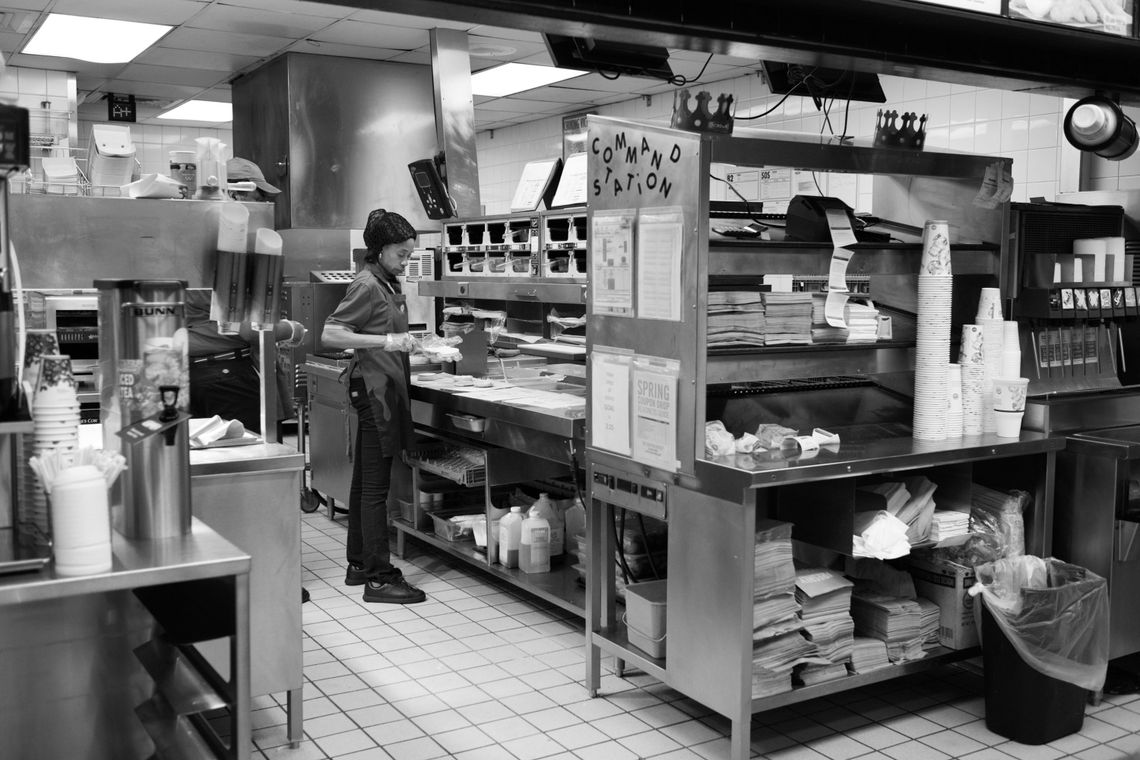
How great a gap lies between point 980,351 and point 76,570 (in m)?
3.02

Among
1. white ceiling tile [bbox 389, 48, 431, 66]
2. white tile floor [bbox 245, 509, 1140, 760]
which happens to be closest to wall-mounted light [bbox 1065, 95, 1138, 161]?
white tile floor [bbox 245, 509, 1140, 760]

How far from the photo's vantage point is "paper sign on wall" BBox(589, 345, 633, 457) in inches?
139

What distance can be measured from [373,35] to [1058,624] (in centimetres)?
598

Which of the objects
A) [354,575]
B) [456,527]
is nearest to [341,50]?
[456,527]

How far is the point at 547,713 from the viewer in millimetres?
3660

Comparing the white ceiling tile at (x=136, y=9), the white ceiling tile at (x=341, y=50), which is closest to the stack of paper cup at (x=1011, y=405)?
the white ceiling tile at (x=136, y=9)

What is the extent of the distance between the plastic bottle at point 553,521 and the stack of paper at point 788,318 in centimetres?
173

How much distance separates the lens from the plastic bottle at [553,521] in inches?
192

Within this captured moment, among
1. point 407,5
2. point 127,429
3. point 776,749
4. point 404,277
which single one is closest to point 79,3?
point 404,277

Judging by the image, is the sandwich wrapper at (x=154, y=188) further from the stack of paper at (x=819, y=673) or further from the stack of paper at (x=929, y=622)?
the stack of paper at (x=929, y=622)

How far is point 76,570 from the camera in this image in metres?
1.96

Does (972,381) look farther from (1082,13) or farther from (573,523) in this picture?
(573,523)

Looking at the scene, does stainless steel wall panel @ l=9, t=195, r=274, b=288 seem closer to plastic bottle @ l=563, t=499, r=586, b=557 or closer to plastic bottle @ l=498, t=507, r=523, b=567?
plastic bottle @ l=498, t=507, r=523, b=567

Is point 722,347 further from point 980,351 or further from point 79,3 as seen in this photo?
point 79,3
